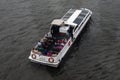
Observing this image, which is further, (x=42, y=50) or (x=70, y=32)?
(x=70, y=32)

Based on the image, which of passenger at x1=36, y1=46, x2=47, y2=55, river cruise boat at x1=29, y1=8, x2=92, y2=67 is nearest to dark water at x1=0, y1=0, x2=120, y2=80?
river cruise boat at x1=29, y1=8, x2=92, y2=67

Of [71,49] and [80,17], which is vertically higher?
[80,17]

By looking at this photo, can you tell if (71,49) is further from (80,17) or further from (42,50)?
(80,17)

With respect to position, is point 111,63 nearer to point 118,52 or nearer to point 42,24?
point 118,52

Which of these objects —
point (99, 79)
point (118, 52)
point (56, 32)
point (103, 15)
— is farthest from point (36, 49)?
point (103, 15)

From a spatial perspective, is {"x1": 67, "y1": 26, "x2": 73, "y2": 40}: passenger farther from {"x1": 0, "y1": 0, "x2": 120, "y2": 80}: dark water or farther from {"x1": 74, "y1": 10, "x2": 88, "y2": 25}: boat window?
{"x1": 74, "y1": 10, "x2": 88, "y2": 25}: boat window

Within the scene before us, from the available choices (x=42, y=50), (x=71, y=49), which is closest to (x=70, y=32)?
(x=71, y=49)
